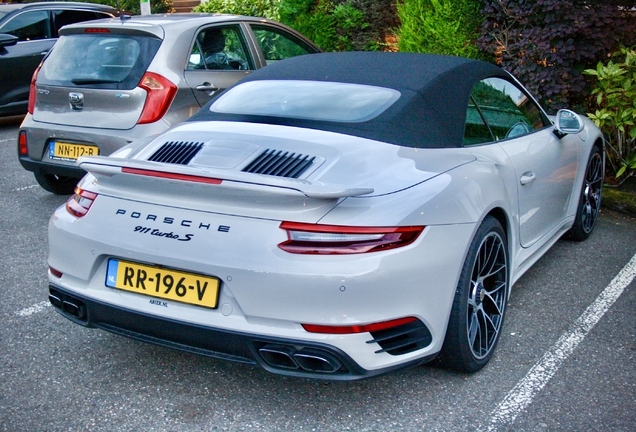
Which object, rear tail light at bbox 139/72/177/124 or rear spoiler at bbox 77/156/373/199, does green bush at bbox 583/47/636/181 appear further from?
rear spoiler at bbox 77/156/373/199

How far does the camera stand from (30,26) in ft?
33.2

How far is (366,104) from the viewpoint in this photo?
3590 mm

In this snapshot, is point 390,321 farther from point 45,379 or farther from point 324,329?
point 45,379

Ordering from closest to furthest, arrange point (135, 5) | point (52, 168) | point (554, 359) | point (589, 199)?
1. point (554, 359)
2. point (589, 199)
3. point (52, 168)
4. point (135, 5)

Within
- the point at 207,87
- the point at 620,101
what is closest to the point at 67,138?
the point at 207,87

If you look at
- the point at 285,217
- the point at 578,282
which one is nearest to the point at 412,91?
the point at 285,217

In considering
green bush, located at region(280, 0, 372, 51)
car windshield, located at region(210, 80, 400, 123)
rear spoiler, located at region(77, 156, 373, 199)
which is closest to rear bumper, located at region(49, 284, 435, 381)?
rear spoiler, located at region(77, 156, 373, 199)

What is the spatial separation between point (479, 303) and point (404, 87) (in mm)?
1125

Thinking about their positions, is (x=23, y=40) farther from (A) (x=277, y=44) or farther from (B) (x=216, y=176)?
(B) (x=216, y=176)

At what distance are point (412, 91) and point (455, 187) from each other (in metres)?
0.66

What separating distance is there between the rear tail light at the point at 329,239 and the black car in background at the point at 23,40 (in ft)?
26.5

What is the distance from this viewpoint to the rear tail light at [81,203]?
126 inches

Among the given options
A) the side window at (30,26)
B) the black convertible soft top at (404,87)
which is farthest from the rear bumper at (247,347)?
the side window at (30,26)

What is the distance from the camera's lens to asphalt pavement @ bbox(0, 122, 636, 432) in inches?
Result: 120
